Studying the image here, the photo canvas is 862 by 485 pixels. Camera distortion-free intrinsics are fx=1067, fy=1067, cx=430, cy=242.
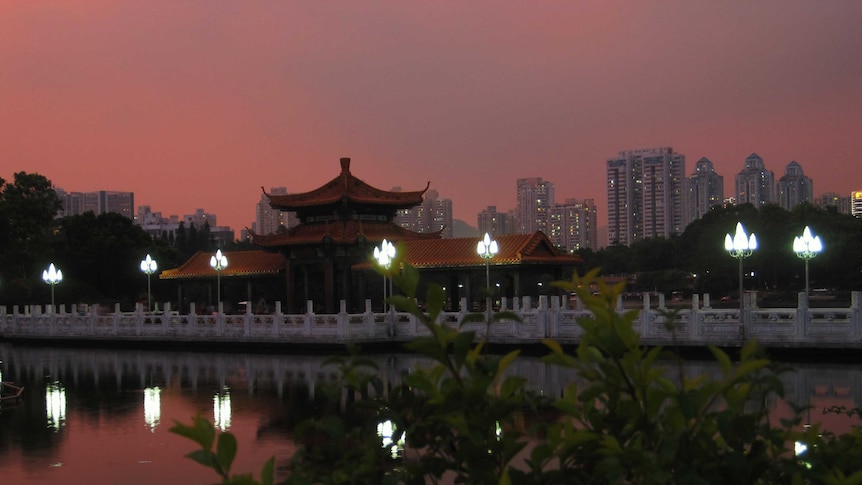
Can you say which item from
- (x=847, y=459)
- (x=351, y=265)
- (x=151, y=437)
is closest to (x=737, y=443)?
(x=847, y=459)

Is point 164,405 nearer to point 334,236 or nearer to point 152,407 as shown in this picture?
point 152,407

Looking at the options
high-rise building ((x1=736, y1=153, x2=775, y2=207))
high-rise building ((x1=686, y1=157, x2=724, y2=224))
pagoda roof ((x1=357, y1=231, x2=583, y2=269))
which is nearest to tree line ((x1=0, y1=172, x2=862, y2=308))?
pagoda roof ((x1=357, y1=231, x2=583, y2=269))

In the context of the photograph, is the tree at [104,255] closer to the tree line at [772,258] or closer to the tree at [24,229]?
the tree at [24,229]

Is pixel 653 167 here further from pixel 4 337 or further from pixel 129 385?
pixel 129 385

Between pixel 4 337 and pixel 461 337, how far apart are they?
144 feet

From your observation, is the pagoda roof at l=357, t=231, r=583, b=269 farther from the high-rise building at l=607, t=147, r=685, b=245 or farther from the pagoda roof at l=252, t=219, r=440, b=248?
the high-rise building at l=607, t=147, r=685, b=245

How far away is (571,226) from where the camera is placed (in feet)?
567

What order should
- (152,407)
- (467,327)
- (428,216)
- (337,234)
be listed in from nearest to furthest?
(152,407) < (467,327) < (337,234) < (428,216)

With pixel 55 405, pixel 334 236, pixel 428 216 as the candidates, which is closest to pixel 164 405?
pixel 55 405

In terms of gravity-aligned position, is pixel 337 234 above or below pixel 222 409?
above

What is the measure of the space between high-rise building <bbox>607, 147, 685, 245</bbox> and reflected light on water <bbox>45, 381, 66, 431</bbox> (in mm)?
149261

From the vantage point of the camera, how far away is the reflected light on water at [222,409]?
1684 centimetres

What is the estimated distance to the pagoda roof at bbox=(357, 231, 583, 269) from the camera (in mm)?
37188

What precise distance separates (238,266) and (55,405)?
87.0 feet
